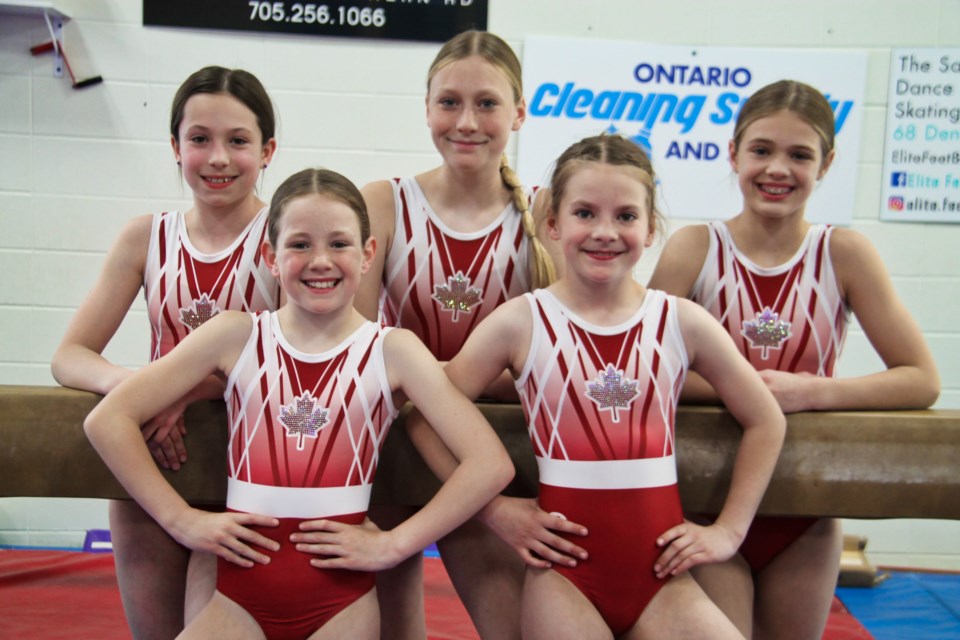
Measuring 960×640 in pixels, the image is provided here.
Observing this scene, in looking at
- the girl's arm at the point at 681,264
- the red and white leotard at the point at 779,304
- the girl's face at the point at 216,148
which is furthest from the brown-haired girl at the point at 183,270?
the red and white leotard at the point at 779,304

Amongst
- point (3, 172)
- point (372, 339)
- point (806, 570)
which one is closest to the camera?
point (372, 339)

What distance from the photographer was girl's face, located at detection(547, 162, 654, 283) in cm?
168

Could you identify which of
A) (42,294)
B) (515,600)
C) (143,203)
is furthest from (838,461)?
(42,294)

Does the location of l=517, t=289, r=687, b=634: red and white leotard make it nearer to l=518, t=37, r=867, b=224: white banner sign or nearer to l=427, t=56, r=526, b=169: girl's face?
l=427, t=56, r=526, b=169: girl's face

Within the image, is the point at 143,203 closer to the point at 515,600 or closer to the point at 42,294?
the point at 42,294

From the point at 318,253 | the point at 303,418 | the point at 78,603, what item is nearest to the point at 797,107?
the point at 318,253

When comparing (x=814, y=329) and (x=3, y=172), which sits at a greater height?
(x=3, y=172)

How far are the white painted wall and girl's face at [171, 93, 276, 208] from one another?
202 cm

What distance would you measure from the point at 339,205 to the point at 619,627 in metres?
1.01

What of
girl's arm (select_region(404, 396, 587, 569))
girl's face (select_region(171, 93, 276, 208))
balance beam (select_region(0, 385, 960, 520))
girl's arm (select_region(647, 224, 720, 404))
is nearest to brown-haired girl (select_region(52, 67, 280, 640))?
girl's face (select_region(171, 93, 276, 208))

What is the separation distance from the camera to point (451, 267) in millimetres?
2012

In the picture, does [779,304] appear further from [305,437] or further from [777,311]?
[305,437]

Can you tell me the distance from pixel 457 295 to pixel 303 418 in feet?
1.71

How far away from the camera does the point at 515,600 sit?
1785mm
